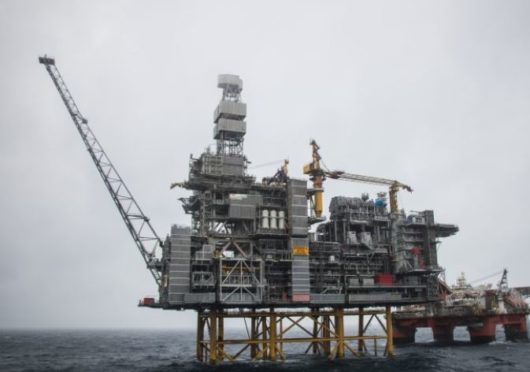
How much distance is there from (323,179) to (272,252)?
15.4 m

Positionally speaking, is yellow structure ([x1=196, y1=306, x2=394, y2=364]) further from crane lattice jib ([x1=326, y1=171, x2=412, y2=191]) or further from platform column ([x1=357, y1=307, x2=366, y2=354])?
crane lattice jib ([x1=326, y1=171, x2=412, y2=191])

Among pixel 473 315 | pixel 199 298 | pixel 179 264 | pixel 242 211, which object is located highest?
pixel 242 211

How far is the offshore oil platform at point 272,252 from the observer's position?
44.1m

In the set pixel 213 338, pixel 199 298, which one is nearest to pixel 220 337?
pixel 213 338

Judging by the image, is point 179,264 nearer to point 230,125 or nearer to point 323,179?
point 230,125

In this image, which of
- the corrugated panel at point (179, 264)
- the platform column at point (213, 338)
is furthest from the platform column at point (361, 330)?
the corrugated panel at point (179, 264)

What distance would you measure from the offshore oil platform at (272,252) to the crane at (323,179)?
0.63 feet

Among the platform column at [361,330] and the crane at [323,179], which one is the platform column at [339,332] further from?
the crane at [323,179]

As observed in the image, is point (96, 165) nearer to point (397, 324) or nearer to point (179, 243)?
point (179, 243)

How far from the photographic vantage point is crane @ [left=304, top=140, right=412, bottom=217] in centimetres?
5219

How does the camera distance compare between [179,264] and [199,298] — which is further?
[179,264]

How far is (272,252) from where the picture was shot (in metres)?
46.3

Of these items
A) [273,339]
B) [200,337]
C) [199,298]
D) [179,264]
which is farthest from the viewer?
[200,337]

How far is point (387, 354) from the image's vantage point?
170 feet
